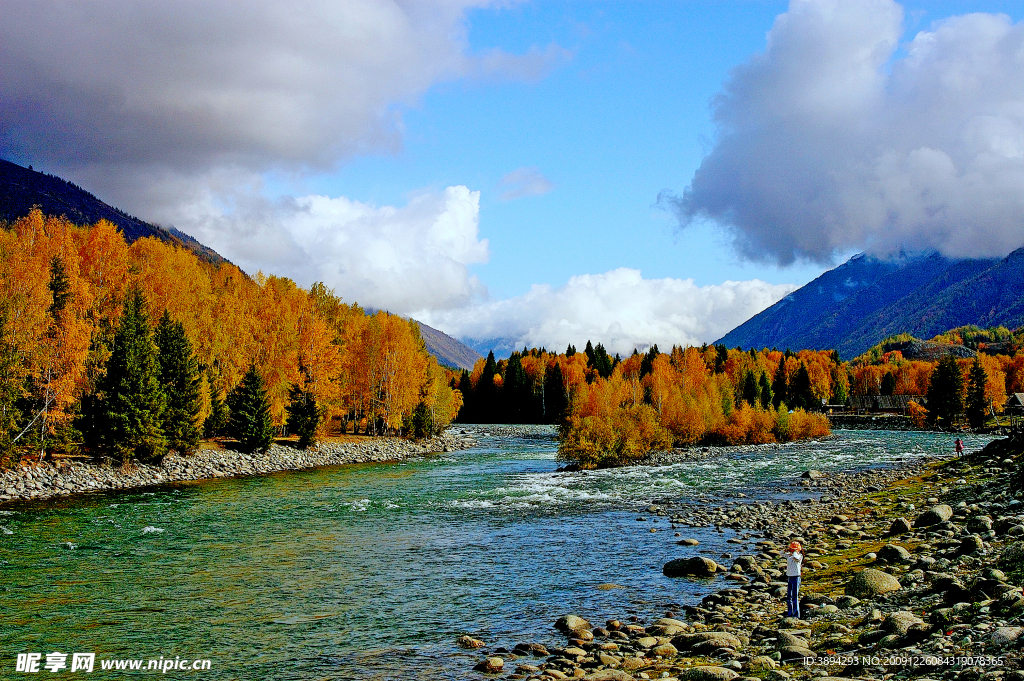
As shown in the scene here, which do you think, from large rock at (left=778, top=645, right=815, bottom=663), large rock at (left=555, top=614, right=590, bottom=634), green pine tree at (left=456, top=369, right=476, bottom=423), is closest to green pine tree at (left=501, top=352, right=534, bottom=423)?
green pine tree at (left=456, top=369, right=476, bottom=423)

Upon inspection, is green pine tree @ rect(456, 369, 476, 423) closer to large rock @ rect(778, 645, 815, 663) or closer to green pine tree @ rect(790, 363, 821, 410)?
green pine tree @ rect(790, 363, 821, 410)

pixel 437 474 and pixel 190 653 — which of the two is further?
pixel 437 474

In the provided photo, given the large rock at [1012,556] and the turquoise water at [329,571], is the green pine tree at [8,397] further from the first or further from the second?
the large rock at [1012,556]

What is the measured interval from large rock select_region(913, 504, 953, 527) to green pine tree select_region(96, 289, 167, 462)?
56.0 m

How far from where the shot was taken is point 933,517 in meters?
30.2

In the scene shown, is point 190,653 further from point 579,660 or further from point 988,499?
point 988,499

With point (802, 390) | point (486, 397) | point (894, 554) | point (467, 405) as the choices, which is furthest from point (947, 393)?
point (467, 405)

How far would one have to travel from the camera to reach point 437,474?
201ft

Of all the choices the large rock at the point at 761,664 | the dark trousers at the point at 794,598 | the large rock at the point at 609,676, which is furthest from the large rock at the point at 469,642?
the dark trousers at the point at 794,598

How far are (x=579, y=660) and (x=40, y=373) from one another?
5133 centimetres

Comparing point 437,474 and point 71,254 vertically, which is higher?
point 71,254

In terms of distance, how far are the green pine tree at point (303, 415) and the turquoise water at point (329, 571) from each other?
23.7 meters

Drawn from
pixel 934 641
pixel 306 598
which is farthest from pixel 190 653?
pixel 934 641

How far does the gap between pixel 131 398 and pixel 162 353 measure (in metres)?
7.50
